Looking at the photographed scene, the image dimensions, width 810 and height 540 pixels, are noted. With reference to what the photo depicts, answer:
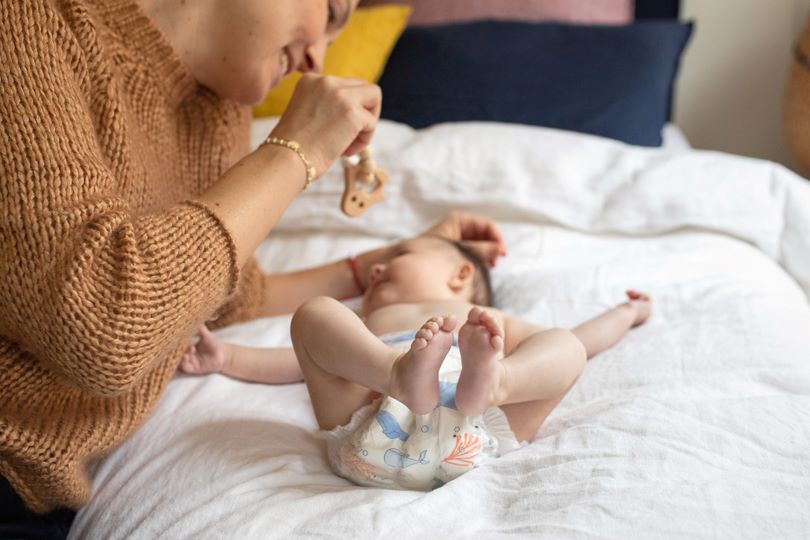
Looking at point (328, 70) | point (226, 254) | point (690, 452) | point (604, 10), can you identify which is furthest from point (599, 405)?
point (604, 10)

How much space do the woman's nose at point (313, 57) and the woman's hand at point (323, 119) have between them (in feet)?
0.48

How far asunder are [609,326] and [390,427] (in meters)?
0.45

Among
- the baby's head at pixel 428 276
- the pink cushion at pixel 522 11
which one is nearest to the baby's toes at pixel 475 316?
the baby's head at pixel 428 276

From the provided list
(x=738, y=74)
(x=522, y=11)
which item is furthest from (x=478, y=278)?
(x=738, y=74)

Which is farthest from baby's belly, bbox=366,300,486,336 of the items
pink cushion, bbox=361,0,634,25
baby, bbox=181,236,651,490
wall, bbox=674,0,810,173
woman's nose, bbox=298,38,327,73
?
wall, bbox=674,0,810,173

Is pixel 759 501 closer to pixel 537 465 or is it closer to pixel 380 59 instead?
pixel 537 465

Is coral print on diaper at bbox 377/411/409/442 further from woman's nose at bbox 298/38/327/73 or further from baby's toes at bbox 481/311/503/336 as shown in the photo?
woman's nose at bbox 298/38/327/73

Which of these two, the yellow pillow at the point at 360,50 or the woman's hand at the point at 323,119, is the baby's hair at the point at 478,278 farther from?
the yellow pillow at the point at 360,50

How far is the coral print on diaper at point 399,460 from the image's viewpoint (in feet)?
2.93

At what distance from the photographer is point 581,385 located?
1106 mm

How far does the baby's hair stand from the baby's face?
0.02 meters

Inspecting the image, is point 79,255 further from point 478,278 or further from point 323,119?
point 478,278

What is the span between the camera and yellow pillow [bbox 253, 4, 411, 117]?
1.97 metres

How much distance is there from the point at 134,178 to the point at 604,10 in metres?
1.63
